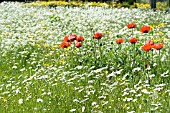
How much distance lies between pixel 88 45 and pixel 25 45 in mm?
2031

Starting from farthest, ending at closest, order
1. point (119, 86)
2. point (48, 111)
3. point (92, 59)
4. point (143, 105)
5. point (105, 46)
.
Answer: point (105, 46) < point (92, 59) < point (119, 86) < point (48, 111) < point (143, 105)

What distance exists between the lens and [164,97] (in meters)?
4.95

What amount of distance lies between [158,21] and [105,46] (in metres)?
5.32

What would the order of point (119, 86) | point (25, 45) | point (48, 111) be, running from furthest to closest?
point (25, 45) → point (119, 86) → point (48, 111)

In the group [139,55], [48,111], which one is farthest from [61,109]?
[139,55]

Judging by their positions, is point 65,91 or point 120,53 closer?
point 65,91

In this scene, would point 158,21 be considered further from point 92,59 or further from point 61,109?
point 61,109

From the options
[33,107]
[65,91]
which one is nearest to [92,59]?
[65,91]

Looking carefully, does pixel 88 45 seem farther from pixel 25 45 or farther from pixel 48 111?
pixel 48 111

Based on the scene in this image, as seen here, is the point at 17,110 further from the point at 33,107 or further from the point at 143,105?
the point at 143,105

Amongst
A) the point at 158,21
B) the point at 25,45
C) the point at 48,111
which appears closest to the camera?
the point at 48,111

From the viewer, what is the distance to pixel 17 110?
546 cm

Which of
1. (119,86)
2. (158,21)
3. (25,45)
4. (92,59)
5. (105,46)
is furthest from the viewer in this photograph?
(158,21)

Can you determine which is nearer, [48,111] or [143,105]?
[143,105]
